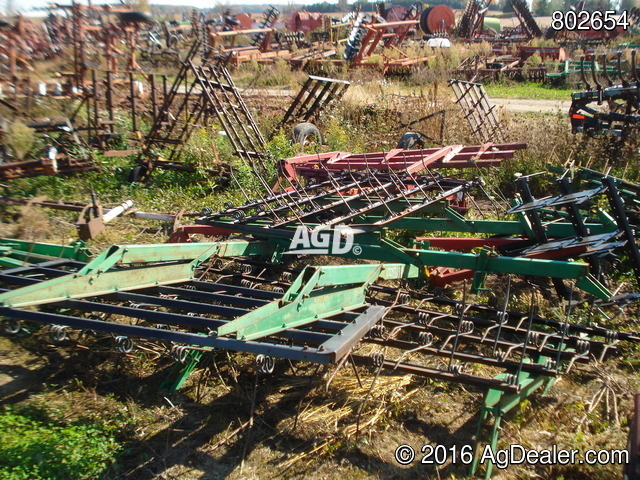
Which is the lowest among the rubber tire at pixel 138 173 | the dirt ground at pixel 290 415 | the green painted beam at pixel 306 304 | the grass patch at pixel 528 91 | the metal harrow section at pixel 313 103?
the dirt ground at pixel 290 415

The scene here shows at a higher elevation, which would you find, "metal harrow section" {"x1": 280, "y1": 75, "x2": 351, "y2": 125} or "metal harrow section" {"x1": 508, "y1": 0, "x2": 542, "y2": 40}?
"metal harrow section" {"x1": 508, "y1": 0, "x2": 542, "y2": 40}

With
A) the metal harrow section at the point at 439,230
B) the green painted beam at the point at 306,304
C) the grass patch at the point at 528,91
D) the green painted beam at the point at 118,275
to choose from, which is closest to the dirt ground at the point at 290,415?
the green painted beam at the point at 306,304

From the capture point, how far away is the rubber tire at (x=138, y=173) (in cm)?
915

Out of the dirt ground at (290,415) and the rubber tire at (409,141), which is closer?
the dirt ground at (290,415)

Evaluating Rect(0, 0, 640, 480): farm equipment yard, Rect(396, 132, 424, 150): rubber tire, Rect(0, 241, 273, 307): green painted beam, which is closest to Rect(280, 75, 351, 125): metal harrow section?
Rect(0, 0, 640, 480): farm equipment yard

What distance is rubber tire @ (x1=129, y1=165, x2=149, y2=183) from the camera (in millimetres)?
9148

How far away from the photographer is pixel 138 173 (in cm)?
918

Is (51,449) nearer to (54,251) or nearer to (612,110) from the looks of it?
(54,251)

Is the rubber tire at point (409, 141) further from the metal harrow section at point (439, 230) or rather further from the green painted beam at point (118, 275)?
the green painted beam at point (118, 275)

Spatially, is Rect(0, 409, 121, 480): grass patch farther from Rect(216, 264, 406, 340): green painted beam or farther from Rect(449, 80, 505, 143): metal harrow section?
Rect(449, 80, 505, 143): metal harrow section

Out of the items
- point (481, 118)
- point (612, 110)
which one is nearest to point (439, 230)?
point (481, 118)

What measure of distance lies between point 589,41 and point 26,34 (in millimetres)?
24806

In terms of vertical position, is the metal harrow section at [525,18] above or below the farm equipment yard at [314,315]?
above

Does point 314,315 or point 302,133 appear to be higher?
point 302,133
